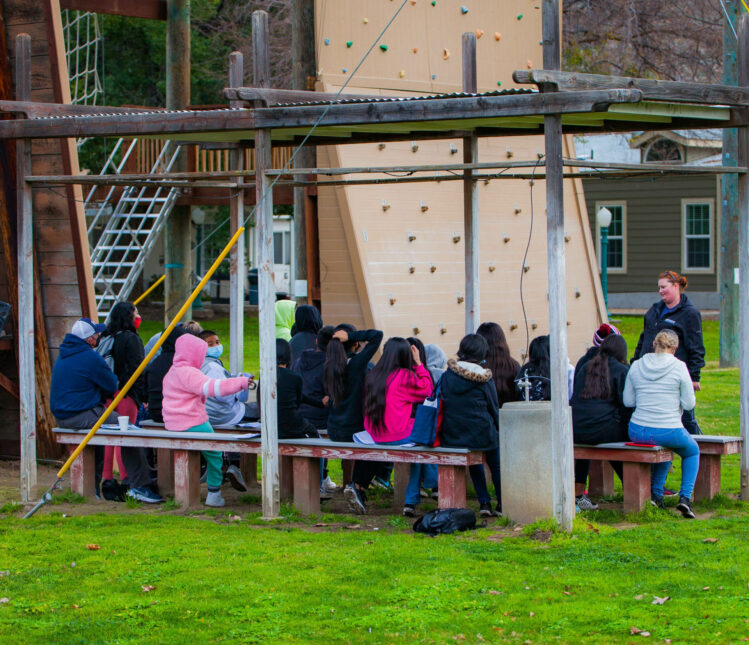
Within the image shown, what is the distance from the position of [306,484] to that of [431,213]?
7.29 metres

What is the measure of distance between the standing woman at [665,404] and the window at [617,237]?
26187mm

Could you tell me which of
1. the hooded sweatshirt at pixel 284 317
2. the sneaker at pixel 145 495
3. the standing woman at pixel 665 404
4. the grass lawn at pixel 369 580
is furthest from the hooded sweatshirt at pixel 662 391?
the hooded sweatshirt at pixel 284 317

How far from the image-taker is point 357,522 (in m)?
9.19

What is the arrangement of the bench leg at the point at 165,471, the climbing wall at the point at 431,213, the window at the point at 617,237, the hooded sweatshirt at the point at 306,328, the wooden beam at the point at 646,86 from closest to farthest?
1. the wooden beam at the point at 646,86
2. the bench leg at the point at 165,471
3. the hooded sweatshirt at the point at 306,328
4. the climbing wall at the point at 431,213
5. the window at the point at 617,237

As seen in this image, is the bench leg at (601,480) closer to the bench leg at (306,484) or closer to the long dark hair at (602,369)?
the long dark hair at (602,369)

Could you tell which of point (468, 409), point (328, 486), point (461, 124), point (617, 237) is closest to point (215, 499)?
point (328, 486)

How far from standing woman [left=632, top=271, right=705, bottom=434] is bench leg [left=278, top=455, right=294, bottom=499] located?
3.24 m

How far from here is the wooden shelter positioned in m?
8.15

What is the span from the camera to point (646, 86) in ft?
27.5

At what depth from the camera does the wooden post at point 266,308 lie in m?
9.12

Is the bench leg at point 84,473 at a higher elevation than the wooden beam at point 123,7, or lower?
lower

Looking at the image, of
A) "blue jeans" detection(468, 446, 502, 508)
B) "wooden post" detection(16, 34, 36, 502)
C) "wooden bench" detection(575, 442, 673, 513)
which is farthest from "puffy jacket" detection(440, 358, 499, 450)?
"wooden post" detection(16, 34, 36, 502)

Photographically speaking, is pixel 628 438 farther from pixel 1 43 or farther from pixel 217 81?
pixel 217 81

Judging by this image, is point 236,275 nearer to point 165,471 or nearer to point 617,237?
point 165,471
